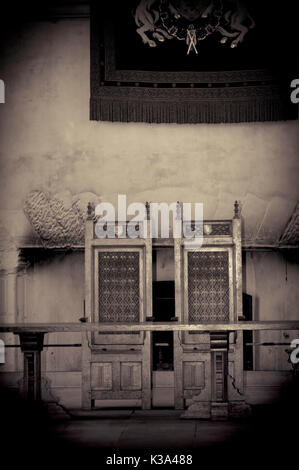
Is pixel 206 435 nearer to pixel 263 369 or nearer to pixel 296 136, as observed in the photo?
pixel 263 369

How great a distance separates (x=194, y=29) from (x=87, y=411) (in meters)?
3.53

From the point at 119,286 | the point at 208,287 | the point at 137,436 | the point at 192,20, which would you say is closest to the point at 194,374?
the point at 208,287

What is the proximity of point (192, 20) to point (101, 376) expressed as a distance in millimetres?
3315

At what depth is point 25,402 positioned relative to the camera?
501cm

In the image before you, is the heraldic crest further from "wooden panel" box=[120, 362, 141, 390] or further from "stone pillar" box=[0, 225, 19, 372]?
"wooden panel" box=[120, 362, 141, 390]

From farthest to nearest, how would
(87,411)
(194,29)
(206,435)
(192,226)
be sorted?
(194,29)
(192,226)
(87,411)
(206,435)

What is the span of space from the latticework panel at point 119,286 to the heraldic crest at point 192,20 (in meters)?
2.08

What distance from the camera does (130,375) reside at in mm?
5535

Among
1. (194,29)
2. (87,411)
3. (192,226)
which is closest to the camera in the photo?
(87,411)

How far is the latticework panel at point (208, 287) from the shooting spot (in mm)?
5867

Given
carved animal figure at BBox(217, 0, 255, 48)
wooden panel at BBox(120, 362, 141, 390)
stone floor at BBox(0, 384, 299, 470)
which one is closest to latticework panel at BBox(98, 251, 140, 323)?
wooden panel at BBox(120, 362, 141, 390)

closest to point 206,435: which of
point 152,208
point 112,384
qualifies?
point 112,384

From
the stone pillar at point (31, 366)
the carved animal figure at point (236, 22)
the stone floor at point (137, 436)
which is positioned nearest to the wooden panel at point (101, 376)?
the stone floor at point (137, 436)

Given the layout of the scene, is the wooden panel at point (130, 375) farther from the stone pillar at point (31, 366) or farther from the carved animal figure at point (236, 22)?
the carved animal figure at point (236, 22)
